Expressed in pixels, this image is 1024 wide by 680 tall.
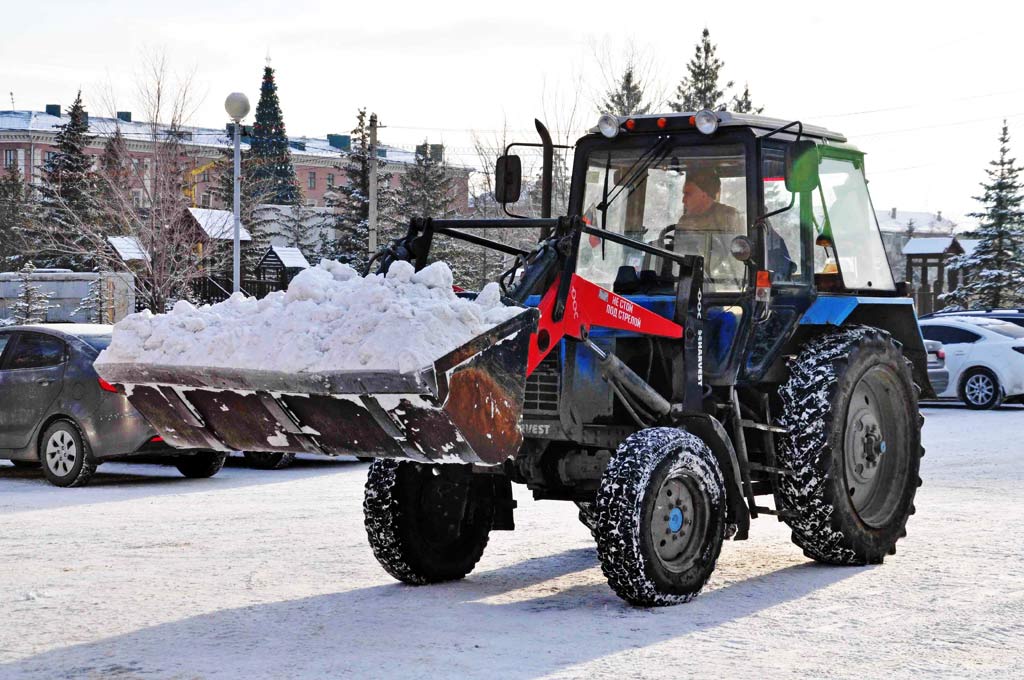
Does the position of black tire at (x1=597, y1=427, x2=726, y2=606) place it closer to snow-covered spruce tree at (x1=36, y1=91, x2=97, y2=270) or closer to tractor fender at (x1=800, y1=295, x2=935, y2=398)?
tractor fender at (x1=800, y1=295, x2=935, y2=398)

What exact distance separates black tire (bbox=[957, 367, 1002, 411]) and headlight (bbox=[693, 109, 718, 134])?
17.5 meters

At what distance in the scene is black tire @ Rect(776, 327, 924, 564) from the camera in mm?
8320

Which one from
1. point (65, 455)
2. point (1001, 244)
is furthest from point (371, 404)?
point (1001, 244)

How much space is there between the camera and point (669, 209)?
872 cm

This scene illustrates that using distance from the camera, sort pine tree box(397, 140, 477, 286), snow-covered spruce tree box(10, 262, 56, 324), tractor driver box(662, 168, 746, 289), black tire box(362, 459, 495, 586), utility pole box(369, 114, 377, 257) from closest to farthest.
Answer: black tire box(362, 459, 495, 586)
tractor driver box(662, 168, 746, 289)
utility pole box(369, 114, 377, 257)
snow-covered spruce tree box(10, 262, 56, 324)
pine tree box(397, 140, 477, 286)

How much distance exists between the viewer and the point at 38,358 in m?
14.5

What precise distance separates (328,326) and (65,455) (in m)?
8.08

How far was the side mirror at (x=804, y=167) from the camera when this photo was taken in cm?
834

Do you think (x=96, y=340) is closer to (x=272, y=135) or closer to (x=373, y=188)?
(x=373, y=188)

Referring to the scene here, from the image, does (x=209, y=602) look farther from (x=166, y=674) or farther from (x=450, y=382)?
(x=450, y=382)

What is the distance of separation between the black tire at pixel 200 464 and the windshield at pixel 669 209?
21.8 ft

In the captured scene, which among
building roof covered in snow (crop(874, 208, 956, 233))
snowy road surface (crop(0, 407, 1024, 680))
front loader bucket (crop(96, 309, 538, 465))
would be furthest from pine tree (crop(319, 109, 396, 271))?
building roof covered in snow (crop(874, 208, 956, 233))

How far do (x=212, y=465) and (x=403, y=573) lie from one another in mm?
6718

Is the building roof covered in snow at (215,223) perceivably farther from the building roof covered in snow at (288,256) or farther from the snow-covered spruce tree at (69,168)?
the building roof covered in snow at (288,256)
